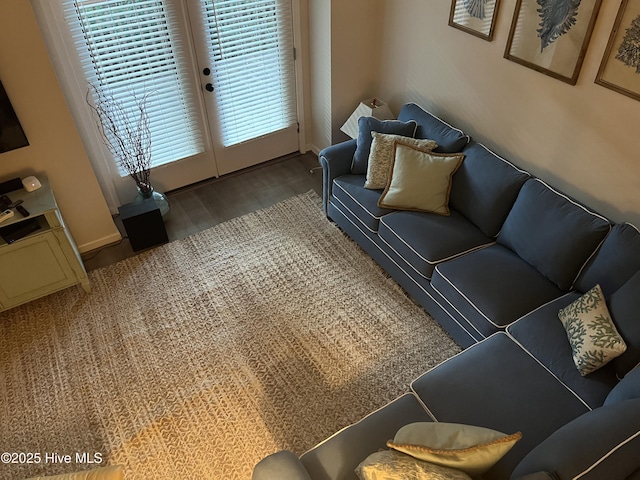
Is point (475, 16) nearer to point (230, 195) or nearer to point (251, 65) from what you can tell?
point (251, 65)

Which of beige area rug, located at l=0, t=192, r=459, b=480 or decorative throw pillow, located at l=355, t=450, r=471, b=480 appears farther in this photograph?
beige area rug, located at l=0, t=192, r=459, b=480

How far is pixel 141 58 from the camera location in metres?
3.46

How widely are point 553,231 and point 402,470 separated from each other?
5.28 ft

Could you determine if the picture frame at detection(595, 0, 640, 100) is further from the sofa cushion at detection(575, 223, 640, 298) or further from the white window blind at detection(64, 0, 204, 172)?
the white window blind at detection(64, 0, 204, 172)

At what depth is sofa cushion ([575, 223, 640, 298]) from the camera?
7.83 feet

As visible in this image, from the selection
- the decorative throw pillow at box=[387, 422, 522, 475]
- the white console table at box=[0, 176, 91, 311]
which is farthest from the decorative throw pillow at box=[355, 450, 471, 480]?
the white console table at box=[0, 176, 91, 311]

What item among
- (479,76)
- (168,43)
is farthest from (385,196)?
(168,43)

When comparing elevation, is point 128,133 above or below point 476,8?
below

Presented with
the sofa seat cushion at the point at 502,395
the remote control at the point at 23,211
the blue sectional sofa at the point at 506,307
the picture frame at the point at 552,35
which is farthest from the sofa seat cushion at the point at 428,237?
the remote control at the point at 23,211

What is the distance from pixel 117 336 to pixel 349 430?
1.67 metres

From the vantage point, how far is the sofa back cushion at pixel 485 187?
294 centimetres

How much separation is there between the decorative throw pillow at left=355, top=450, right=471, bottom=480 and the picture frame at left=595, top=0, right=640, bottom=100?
2035mm

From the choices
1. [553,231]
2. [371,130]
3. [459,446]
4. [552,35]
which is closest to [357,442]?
[459,446]

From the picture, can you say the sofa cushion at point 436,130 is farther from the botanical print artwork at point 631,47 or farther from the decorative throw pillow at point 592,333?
the decorative throw pillow at point 592,333
